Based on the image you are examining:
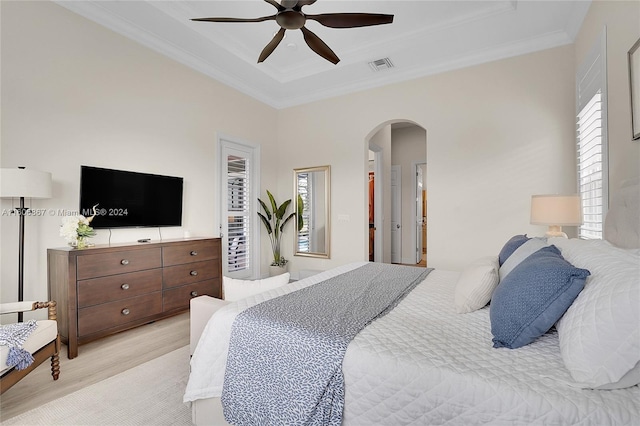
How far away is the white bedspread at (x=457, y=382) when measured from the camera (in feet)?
2.84

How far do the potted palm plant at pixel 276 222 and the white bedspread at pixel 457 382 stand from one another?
3666 millimetres

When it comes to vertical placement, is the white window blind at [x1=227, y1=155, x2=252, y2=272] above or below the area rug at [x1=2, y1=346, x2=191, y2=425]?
above

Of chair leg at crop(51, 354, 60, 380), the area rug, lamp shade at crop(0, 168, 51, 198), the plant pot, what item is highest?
lamp shade at crop(0, 168, 51, 198)

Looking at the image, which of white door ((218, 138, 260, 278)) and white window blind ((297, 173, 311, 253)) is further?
white window blind ((297, 173, 311, 253))

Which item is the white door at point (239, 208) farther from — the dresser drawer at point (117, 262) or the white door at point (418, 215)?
the white door at point (418, 215)

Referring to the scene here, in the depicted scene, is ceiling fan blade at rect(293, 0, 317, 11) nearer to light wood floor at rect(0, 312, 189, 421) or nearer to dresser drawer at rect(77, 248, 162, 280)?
dresser drawer at rect(77, 248, 162, 280)

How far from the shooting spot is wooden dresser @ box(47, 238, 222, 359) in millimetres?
2469

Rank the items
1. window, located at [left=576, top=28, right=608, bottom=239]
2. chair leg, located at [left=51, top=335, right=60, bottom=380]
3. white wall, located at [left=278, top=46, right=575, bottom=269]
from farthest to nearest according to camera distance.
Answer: white wall, located at [left=278, top=46, right=575, bottom=269] < window, located at [left=576, top=28, right=608, bottom=239] < chair leg, located at [left=51, top=335, right=60, bottom=380]

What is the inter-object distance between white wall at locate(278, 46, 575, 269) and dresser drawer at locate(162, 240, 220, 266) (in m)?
2.07

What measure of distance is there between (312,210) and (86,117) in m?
3.16

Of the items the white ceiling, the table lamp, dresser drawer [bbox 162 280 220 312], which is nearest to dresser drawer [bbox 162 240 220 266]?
dresser drawer [bbox 162 280 220 312]

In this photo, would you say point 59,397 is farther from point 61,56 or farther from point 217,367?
point 61,56

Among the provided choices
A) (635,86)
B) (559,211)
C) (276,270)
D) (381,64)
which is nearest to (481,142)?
(559,211)

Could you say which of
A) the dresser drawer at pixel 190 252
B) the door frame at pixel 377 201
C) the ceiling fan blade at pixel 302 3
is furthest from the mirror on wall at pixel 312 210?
the ceiling fan blade at pixel 302 3
